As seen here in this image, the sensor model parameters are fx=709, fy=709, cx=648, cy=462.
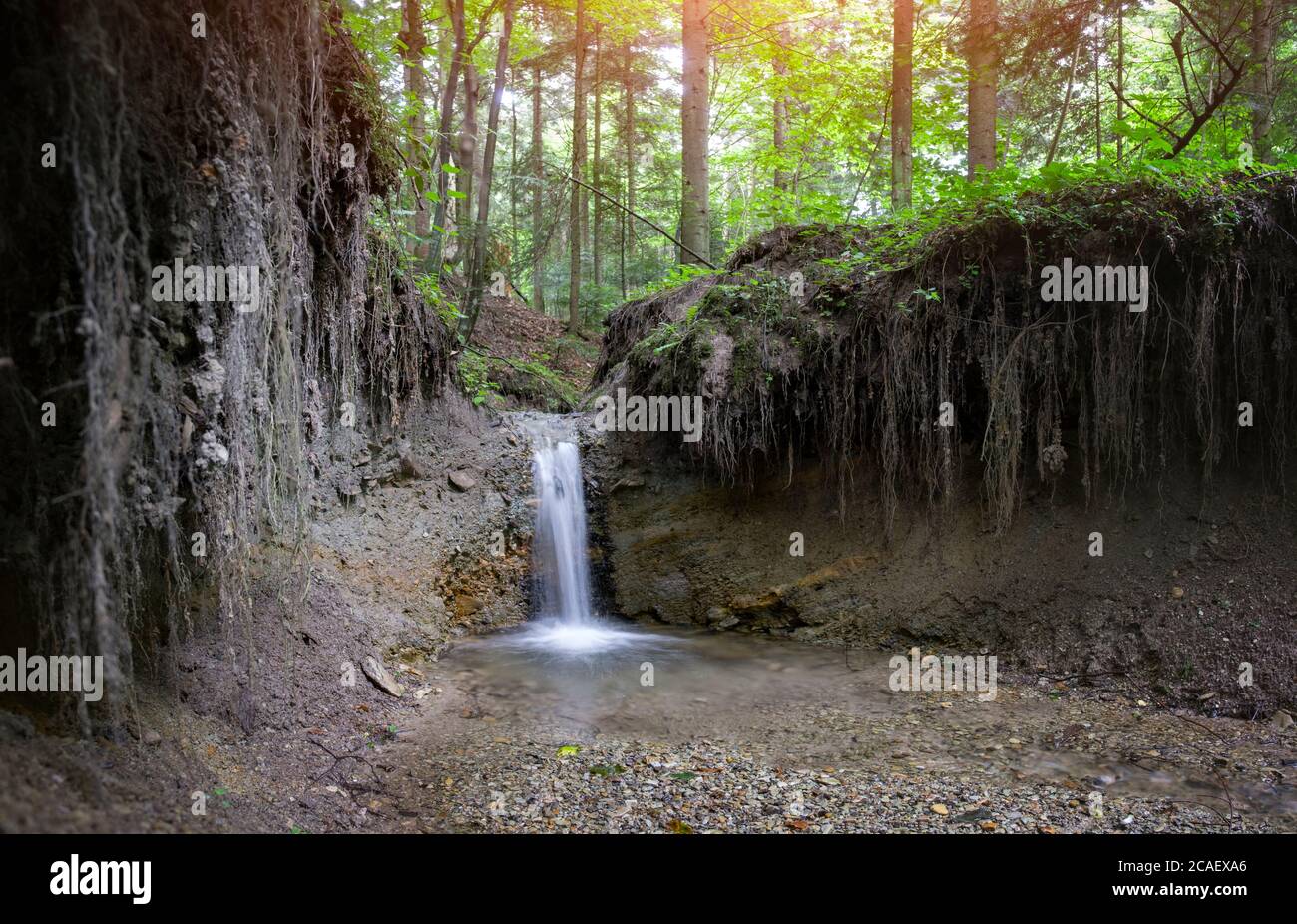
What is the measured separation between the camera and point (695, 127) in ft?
34.7

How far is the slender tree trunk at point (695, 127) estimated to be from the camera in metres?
10.4

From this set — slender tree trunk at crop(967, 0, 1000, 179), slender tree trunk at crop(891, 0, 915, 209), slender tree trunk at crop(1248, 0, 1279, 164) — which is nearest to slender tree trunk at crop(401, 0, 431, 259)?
slender tree trunk at crop(967, 0, 1000, 179)

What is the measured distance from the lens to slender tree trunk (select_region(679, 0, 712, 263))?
1044cm

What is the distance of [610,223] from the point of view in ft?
67.9

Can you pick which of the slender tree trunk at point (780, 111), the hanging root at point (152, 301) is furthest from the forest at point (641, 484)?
the slender tree trunk at point (780, 111)

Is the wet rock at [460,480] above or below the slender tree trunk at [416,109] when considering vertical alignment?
below

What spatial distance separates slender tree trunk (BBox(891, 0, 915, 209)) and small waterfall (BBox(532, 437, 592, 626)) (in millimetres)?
5585

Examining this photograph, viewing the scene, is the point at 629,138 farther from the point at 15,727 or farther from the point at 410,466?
the point at 15,727

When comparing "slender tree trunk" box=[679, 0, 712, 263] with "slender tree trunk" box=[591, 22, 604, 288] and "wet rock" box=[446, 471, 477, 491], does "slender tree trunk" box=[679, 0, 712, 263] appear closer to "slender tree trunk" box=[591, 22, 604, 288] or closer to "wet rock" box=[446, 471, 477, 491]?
"slender tree trunk" box=[591, 22, 604, 288]

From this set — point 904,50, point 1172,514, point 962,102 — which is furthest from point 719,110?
point 1172,514

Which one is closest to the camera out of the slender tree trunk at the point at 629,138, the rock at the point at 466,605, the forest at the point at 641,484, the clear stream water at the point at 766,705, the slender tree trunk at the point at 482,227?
the forest at the point at 641,484

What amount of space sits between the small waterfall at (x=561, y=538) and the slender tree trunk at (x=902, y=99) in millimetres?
5585

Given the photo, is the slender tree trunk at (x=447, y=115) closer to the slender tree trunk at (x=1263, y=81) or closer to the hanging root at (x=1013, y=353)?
the hanging root at (x=1013, y=353)
